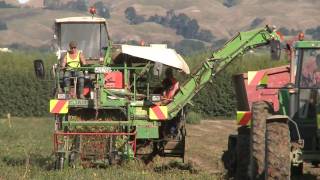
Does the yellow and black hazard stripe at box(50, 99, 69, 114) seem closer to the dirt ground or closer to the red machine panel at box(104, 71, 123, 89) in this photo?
the red machine panel at box(104, 71, 123, 89)

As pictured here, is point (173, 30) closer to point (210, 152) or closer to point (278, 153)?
point (210, 152)

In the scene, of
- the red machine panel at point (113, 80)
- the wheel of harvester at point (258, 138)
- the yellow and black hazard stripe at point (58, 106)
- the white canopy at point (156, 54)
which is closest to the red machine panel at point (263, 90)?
the white canopy at point (156, 54)

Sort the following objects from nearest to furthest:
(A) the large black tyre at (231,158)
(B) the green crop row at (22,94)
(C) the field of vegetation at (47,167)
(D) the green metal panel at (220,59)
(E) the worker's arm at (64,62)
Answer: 1. (C) the field of vegetation at (47,167)
2. (A) the large black tyre at (231,158)
3. (E) the worker's arm at (64,62)
4. (D) the green metal panel at (220,59)
5. (B) the green crop row at (22,94)

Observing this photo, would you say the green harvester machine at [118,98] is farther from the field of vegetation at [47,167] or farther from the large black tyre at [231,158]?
the large black tyre at [231,158]

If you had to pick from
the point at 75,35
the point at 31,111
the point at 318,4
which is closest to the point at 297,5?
the point at 318,4

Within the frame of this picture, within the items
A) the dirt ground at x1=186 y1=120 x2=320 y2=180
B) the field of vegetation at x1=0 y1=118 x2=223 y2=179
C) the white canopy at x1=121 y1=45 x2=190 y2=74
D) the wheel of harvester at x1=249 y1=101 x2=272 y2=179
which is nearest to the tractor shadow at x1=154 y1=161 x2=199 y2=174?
the field of vegetation at x1=0 y1=118 x2=223 y2=179

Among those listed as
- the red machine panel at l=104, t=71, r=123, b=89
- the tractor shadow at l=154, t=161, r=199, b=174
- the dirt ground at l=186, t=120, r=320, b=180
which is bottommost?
the dirt ground at l=186, t=120, r=320, b=180

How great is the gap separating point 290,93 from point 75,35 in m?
7.28

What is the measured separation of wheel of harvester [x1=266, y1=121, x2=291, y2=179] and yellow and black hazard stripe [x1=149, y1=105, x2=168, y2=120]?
556cm

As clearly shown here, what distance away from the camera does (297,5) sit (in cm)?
19275

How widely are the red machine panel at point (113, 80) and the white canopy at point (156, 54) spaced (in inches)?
24.2

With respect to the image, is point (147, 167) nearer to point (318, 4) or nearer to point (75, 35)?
point (75, 35)

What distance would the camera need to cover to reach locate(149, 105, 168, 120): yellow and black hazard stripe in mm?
15906

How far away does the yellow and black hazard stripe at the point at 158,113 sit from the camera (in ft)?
52.2
